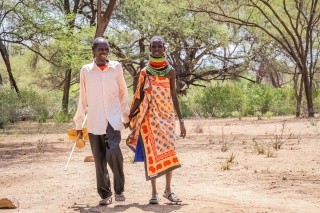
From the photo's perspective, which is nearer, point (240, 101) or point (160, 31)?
point (240, 101)

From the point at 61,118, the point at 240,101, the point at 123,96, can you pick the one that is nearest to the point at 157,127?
the point at 123,96

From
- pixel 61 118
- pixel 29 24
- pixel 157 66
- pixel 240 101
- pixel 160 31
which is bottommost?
pixel 61 118

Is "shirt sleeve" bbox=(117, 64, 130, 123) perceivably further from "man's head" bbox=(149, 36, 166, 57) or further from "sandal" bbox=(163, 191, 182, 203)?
"sandal" bbox=(163, 191, 182, 203)

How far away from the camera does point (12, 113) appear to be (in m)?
21.9

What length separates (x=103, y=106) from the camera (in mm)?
5430

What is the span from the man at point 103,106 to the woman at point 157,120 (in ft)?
0.74

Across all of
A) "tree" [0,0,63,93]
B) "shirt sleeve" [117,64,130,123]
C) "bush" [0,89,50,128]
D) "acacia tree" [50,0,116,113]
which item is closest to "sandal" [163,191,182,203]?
"shirt sleeve" [117,64,130,123]

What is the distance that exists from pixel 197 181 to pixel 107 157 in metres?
1.86

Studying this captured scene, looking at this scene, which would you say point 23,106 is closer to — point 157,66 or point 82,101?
point 82,101

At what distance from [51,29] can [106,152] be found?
10679 mm

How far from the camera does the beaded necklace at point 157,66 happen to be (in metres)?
5.46

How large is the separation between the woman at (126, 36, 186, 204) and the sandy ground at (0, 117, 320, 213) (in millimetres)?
357

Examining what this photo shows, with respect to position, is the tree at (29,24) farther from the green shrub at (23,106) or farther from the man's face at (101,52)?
the man's face at (101,52)

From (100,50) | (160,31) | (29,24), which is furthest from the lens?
(160,31)
